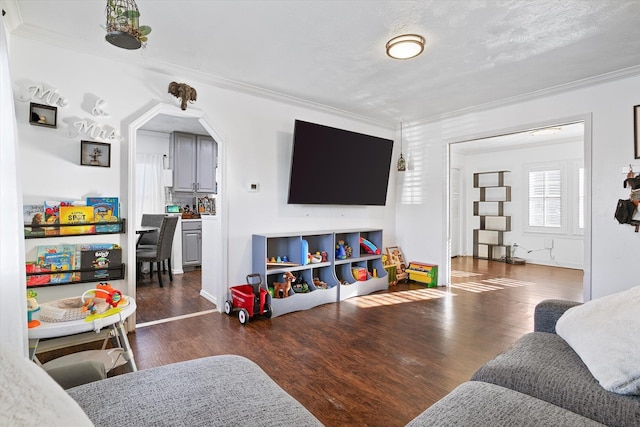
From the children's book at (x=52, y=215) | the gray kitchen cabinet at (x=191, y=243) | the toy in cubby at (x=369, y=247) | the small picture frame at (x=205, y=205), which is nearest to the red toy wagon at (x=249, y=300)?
the children's book at (x=52, y=215)

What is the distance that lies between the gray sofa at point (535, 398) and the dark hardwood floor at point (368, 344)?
2.40 ft

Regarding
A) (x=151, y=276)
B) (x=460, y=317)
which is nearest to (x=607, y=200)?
(x=460, y=317)

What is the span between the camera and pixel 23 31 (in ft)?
8.21

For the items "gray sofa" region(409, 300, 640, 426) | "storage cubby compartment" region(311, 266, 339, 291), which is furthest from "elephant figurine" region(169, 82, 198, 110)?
"gray sofa" region(409, 300, 640, 426)

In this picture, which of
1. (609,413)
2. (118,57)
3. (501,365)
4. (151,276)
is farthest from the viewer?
(151,276)

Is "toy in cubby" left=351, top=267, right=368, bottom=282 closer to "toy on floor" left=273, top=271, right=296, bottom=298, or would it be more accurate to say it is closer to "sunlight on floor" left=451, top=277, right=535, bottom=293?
"toy on floor" left=273, top=271, right=296, bottom=298

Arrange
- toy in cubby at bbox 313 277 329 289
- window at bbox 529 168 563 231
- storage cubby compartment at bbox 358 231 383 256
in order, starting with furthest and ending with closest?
window at bbox 529 168 563 231
storage cubby compartment at bbox 358 231 383 256
toy in cubby at bbox 313 277 329 289

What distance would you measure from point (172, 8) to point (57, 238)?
6.54 feet

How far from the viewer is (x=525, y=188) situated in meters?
7.08

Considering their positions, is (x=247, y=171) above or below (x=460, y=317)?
above

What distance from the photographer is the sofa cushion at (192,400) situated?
91 centimetres

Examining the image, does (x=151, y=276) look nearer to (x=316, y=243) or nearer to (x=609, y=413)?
(x=316, y=243)

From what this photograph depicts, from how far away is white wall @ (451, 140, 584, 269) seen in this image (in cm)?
638

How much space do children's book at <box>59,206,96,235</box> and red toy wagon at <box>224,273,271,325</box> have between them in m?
1.42
